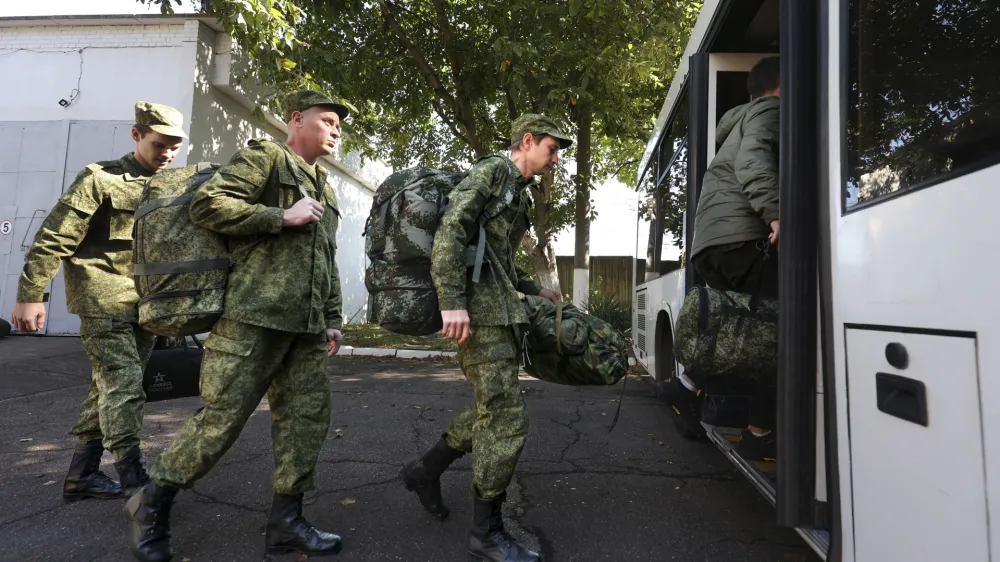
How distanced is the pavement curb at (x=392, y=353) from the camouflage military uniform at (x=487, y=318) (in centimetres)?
621

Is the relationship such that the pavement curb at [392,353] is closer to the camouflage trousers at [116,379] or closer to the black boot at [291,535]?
the camouflage trousers at [116,379]

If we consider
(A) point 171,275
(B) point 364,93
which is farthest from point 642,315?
(B) point 364,93

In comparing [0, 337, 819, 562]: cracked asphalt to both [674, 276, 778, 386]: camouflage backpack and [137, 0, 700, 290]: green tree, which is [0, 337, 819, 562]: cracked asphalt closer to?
[674, 276, 778, 386]: camouflage backpack

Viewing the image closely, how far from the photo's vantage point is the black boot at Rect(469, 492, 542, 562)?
2209mm

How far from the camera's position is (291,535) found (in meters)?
2.31

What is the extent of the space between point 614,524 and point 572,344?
0.93 metres

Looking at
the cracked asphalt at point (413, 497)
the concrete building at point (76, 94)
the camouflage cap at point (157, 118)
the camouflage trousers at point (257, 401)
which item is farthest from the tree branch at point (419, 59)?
the camouflage trousers at point (257, 401)

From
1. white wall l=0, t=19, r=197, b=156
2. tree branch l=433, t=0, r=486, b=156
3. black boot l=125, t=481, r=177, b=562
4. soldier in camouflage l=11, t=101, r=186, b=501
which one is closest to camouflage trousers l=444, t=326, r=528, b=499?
black boot l=125, t=481, r=177, b=562

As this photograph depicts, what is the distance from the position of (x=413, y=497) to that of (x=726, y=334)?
1735mm

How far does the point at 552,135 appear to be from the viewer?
8.08ft

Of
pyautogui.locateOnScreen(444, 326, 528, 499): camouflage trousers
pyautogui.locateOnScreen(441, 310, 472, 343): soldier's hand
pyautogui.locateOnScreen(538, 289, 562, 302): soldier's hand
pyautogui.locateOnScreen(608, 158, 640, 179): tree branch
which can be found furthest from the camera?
pyautogui.locateOnScreen(608, 158, 640, 179): tree branch

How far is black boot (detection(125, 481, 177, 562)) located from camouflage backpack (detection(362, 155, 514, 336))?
3.35 feet

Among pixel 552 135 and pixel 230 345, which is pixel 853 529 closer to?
pixel 552 135

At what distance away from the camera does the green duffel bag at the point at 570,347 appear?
7.97 feet
